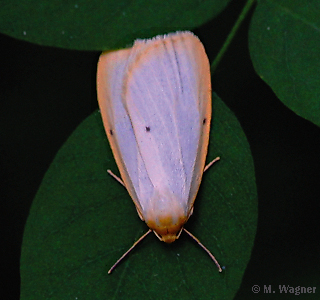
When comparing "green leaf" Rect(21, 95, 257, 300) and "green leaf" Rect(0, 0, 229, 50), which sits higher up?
"green leaf" Rect(0, 0, 229, 50)

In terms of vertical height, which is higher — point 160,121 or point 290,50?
point 290,50

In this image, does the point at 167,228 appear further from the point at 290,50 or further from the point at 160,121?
the point at 290,50

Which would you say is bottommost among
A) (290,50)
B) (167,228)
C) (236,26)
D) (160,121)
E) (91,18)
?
(167,228)

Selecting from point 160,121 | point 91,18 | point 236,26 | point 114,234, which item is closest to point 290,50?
point 236,26

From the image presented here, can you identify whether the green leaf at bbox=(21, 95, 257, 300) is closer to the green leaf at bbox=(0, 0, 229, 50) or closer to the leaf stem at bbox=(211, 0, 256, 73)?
the leaf stem at bbox=(211, 0, 256, 73)

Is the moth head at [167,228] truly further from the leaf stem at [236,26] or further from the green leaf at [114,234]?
the leaf stem at [236,26]

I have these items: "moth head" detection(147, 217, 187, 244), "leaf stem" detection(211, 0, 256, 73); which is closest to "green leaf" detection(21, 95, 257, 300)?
"moth head" detection(147, 217, 187, 244)

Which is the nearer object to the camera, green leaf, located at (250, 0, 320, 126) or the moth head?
green leaf, located at (250, 0, 320, 126)

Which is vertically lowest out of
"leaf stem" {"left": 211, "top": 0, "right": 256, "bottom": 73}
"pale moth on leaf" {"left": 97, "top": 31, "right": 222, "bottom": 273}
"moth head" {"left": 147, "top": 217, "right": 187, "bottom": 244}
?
"moth head" {"left": 147, "top": 217, "right": 187, "bottom": 244}
